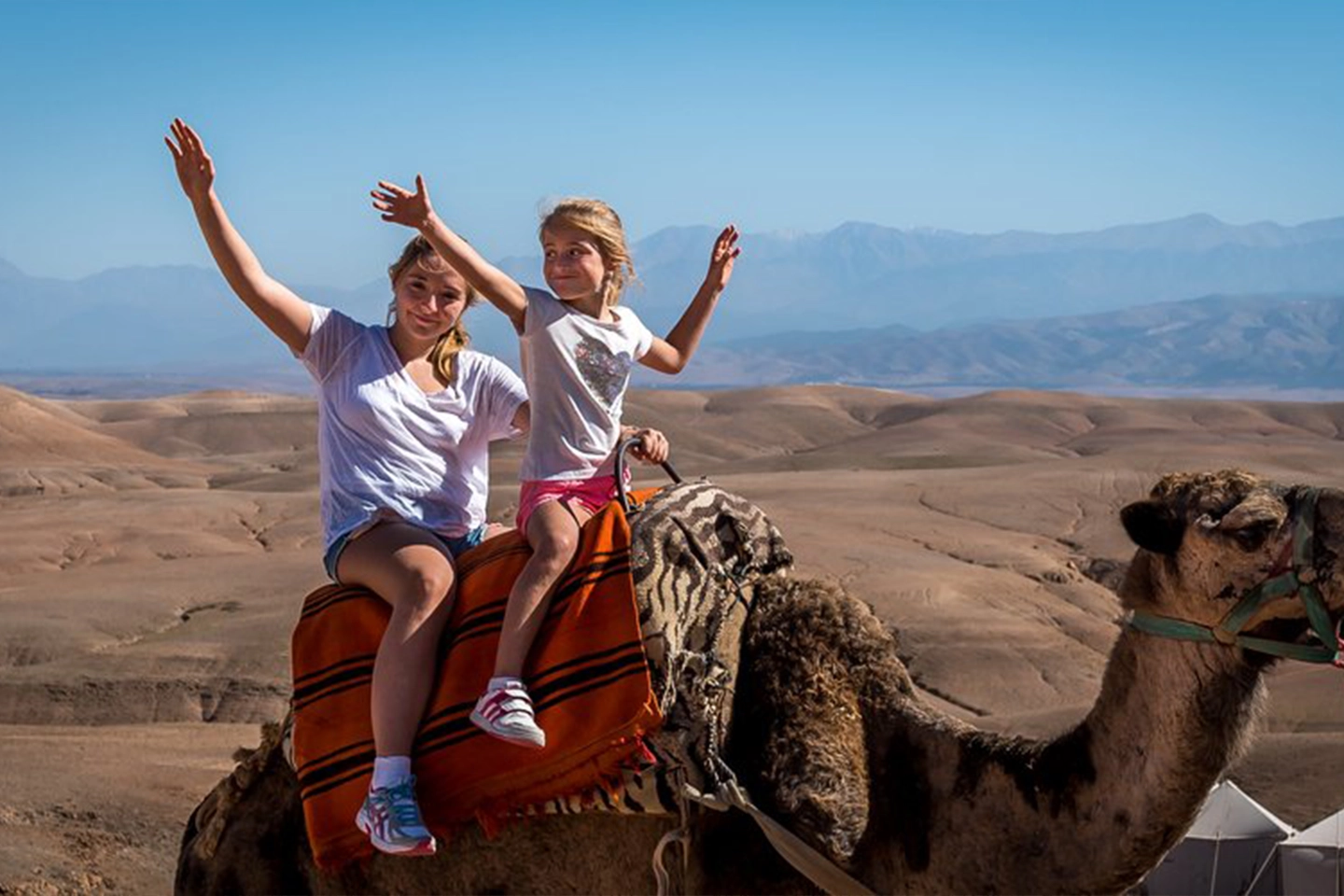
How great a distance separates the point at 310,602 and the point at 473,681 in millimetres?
716

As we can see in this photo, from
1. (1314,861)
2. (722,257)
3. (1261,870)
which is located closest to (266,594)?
(1261,870)

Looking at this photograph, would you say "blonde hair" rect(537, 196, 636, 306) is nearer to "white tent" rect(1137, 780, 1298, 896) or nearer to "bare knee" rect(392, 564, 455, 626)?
"bare knee" rect(392, 564, 455, 626)

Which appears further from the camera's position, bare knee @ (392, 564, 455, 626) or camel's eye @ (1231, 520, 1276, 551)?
bare knee @ (392, 564, 455, 626)

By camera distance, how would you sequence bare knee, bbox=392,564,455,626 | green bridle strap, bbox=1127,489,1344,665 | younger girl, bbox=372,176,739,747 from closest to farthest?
1. green bridle strap, bbox=1127,489,1344,665
2. younger girl, bbox=372,176,739,747
3. bare knee, bbox=392,564,455,626

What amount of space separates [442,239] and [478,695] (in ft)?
4.29

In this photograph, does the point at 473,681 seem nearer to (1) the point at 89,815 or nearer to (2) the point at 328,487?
(2) the point at 328,487

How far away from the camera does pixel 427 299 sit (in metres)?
5.33

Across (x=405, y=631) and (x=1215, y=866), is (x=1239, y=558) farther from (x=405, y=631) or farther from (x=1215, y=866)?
(x=1215, y=866)

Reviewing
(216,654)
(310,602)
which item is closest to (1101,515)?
(216,654)

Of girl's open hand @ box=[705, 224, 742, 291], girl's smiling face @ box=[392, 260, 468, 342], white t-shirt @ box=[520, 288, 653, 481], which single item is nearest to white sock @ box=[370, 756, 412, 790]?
white t-shirt @ box=[520, 288, 653, 481]

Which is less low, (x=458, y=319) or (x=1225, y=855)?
(x=458, y=319)

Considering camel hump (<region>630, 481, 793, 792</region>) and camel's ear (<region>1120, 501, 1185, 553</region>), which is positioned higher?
camel's ear (<region>1120, 501, 1185, 553</region>)

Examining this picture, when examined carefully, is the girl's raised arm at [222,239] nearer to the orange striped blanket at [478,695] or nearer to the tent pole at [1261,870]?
the orange striped blanket at [478,695]

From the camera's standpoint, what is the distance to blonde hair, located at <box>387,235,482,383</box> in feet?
17.4
